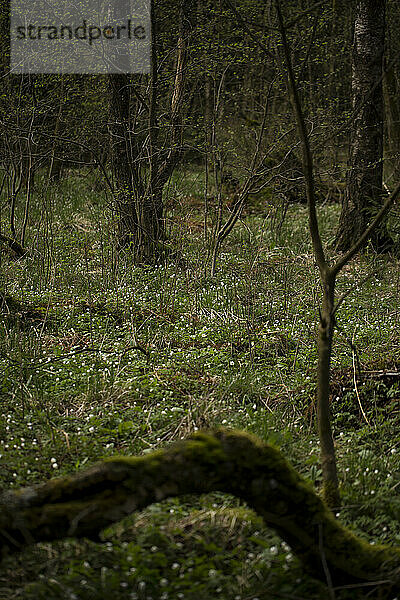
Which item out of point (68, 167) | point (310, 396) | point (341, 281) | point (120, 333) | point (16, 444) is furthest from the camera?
point (68, 167)

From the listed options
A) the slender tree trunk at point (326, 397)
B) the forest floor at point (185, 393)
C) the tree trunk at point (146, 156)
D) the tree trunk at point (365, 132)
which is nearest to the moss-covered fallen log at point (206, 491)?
the forest floor at point (185, 393)

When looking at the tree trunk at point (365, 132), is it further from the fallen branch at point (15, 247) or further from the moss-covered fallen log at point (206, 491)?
the moss-covered fallen log at point (206, 491)

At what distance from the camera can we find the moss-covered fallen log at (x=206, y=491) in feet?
7.34

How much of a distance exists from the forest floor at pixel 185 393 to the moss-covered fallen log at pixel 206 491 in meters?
0.18

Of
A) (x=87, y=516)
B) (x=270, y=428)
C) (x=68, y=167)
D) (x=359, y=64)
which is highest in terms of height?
(x=359, y=64)

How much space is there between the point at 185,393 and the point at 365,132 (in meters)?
6.34

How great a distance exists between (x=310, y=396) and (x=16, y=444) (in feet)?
7.07

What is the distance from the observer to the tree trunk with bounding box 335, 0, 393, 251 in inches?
357

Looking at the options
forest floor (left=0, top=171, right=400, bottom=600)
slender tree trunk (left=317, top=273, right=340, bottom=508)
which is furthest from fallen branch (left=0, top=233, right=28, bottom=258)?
slender tree trunk (left=317, top=273, right=340, bottom=508)

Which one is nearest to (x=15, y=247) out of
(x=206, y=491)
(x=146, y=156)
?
(x=146, y=156)

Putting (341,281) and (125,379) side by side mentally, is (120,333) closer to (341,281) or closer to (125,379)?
(125,379)

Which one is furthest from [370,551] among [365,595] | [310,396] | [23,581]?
[310,396]

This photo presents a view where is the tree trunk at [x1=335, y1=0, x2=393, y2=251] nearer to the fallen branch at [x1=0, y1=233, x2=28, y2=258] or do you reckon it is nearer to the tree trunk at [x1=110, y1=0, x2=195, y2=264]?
the tree trunk at [x1=110, y1=0, x2=195, y2=264]

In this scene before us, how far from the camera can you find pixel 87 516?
224cm
